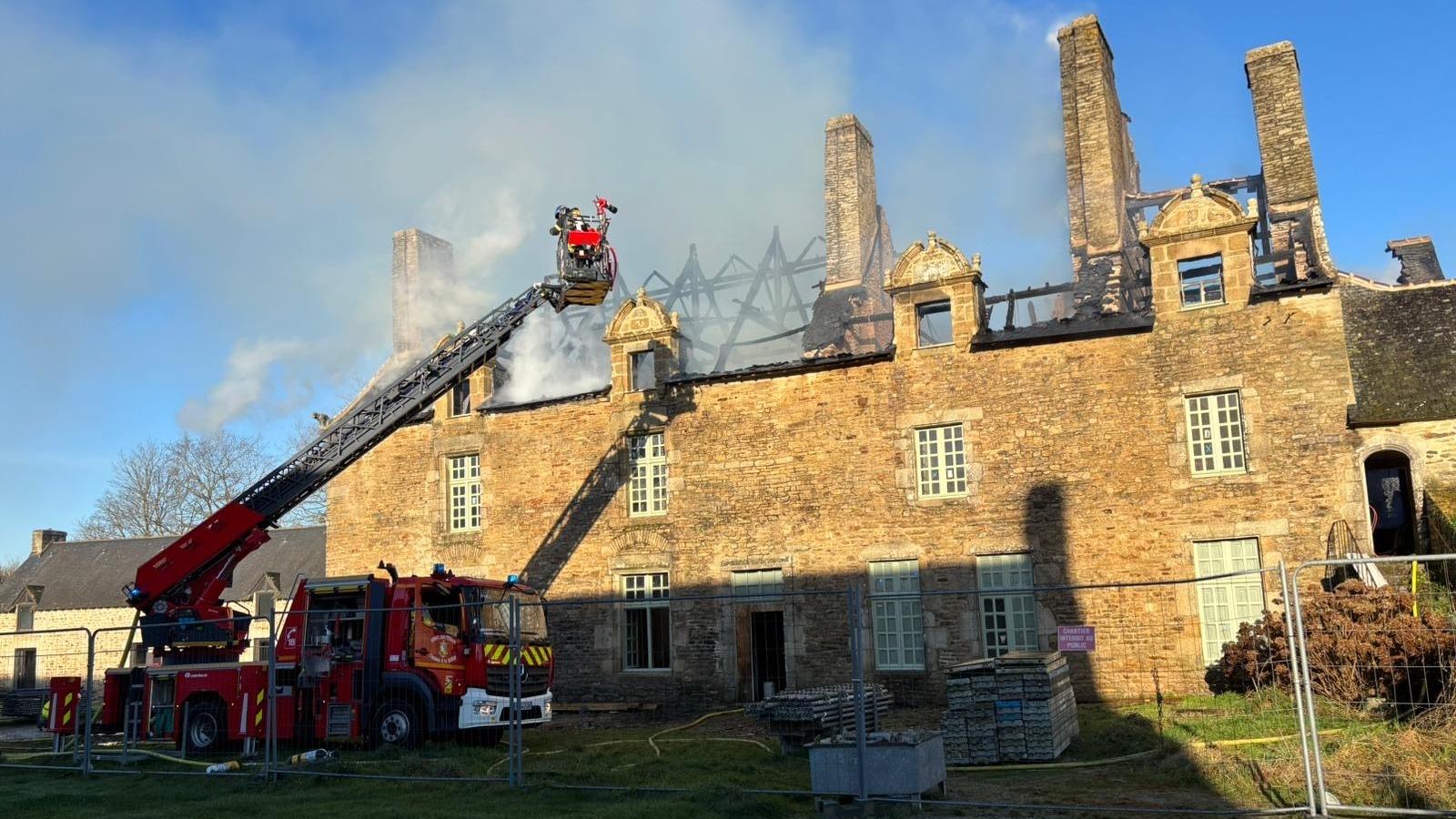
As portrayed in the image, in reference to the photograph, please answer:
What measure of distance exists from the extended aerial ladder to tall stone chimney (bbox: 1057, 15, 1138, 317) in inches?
569

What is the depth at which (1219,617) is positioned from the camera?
58.7ft

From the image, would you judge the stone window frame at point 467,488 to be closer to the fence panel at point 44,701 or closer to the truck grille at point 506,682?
the fence panel at point 44,701

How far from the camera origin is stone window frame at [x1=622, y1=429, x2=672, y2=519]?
2253cm

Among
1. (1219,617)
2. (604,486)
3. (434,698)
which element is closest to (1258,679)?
(1219,617)

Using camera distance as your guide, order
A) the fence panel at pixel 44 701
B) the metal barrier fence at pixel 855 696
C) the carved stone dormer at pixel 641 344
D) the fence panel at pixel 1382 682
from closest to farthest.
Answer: the fence panel at pixel 1382 682 → the metal barrier fence at pixel 855 696 → the fence panel at pixel 44 701 → the carved stone dormer at pixel 641 344

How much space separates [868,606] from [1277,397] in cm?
771

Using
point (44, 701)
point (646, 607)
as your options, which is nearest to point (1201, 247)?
point (646, 607)

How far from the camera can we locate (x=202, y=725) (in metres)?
15.3

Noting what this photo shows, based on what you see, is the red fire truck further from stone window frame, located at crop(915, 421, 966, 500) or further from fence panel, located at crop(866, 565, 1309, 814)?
stone window frame, located at crop(915, 421, 966, 500)

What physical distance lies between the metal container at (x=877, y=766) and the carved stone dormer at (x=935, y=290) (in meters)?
11.7

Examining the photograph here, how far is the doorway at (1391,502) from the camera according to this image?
18.2m

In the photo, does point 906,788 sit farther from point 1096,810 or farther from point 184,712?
point 184,712

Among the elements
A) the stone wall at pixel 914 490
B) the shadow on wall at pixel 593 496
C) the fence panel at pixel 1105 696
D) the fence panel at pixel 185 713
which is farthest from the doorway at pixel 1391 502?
the fence panel at pixel 185 713

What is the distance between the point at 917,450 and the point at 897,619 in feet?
10.1
